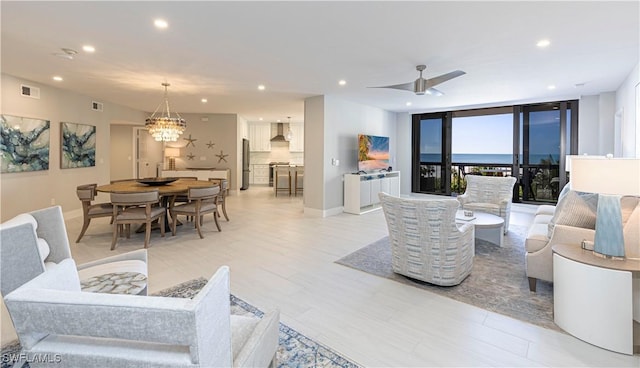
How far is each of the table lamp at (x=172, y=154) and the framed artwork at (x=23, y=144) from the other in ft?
12.4

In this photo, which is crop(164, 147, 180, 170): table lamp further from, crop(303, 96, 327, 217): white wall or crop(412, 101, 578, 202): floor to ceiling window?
crop(412, 101, 578, 202): floor to ceiling window

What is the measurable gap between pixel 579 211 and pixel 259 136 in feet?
35.6

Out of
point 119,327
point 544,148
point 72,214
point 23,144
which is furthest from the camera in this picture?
point 544,148

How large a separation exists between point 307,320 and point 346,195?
4.70 m

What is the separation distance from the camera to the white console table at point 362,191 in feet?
22.3

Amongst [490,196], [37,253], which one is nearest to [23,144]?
[37,253]

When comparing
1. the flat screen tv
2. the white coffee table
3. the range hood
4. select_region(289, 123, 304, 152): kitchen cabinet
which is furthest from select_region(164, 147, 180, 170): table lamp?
the white coffee table

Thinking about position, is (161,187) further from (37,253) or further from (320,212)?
(37,253)

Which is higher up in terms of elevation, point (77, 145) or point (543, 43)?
point (543, 43)

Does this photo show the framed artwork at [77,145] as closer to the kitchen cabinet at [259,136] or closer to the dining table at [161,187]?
the dining table at [161,187]

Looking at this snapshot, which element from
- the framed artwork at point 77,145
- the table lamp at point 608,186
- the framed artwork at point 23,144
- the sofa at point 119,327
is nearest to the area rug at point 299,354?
the sofa at point 119,327

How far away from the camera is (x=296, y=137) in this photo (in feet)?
39.7

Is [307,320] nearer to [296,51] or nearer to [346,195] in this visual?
[296,51]

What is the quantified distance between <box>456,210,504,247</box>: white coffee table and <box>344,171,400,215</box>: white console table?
8.32ft
